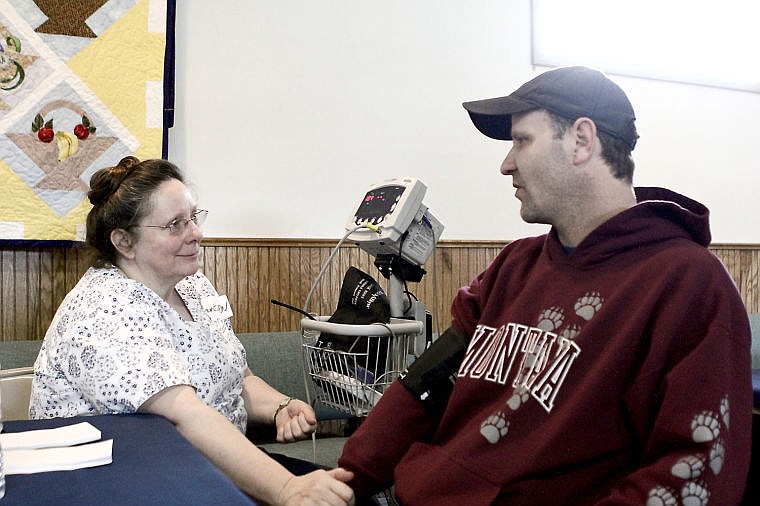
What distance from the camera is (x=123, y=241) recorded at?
1.67 metres

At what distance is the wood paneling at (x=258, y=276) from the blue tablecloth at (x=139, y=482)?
1.34 metres

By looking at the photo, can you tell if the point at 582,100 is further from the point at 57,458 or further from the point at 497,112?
the point at 57,458

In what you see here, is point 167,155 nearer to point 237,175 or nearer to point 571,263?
point 237,175

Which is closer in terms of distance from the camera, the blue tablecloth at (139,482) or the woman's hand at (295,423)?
the blue tablecloth at (139,482)

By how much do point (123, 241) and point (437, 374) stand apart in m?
0.79

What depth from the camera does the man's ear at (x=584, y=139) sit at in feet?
4.36

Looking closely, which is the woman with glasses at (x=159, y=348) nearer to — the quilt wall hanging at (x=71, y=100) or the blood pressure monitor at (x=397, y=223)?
the blood pressure monitor at (x=397, y=223)

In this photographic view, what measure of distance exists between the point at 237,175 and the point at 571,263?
165cm

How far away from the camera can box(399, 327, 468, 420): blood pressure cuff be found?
1.46 m

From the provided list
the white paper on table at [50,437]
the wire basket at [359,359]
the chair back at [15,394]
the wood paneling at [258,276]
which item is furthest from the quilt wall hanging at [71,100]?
the white paper on table at [50,437]

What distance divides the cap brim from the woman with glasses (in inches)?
28.3

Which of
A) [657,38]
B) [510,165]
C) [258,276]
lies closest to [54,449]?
[510,165]

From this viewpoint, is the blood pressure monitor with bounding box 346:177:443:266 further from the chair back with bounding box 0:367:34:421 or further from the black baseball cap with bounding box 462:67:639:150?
the chair back with bounding box 0:367:34:421

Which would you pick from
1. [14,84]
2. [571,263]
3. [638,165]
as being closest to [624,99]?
[571,263]
